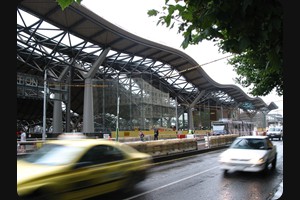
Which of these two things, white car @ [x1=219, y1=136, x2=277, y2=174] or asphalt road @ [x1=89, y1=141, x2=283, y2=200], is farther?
white car @ [x1=219, y1=136, x2=277, y2=174]

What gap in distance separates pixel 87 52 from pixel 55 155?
3863cm

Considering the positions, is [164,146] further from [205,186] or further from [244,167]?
[205,186]

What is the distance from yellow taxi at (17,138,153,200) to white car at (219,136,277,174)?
436 cm

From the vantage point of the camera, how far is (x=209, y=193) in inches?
376

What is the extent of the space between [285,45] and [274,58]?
3.98ft

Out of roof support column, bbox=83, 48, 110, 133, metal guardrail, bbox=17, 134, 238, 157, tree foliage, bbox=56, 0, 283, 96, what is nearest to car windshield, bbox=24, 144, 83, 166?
tree foliage, bbox=56, 0, 283, 96

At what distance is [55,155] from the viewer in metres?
7.80

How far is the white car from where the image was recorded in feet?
40.3

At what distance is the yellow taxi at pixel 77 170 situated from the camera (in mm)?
6629

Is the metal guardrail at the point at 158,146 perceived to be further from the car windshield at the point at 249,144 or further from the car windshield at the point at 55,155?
the car windshield at the point at 55,155

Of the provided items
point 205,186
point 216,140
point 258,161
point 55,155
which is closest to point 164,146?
point 258,161

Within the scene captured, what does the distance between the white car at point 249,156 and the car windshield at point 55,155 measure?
263 inches

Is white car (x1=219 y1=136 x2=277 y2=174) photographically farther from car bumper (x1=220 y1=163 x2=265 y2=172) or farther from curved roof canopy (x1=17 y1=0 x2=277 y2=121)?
curved roof canopy (x1=17 y1=0 x2=277 y2=121)

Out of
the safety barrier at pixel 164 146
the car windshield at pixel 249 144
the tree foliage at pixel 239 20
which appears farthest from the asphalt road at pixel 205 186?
the tree foliage at pixel 239 20
